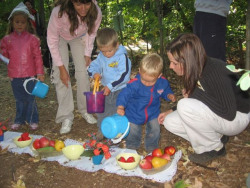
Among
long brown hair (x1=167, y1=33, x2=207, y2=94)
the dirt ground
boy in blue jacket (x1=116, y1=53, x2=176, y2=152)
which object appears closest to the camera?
long brown hair (x1=167, y1=33, x2=207, y2=94)

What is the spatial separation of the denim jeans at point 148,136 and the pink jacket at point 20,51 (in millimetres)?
1628

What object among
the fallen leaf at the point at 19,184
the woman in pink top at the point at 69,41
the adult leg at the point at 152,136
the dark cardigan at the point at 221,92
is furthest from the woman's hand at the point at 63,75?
the dark cardigan at the point at 221,92

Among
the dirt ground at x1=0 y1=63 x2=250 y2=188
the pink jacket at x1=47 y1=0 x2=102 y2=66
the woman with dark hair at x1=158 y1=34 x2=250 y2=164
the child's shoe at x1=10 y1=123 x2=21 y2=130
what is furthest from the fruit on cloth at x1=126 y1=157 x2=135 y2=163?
the child's shoe at x1=10 y1=123 x2=21 y2=130

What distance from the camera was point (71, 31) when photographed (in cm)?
336

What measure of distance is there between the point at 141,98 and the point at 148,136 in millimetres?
482

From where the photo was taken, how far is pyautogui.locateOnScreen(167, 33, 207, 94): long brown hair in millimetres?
2393

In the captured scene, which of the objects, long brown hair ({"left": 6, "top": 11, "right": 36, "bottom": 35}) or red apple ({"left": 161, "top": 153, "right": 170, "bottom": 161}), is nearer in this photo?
red apple ({"left": 161, "top": 153, "right": 170, "bottom": 161})

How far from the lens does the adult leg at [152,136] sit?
121 inches

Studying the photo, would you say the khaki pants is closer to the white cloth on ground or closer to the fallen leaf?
the white cloth on ground

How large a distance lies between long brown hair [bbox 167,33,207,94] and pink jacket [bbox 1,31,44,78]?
208cm

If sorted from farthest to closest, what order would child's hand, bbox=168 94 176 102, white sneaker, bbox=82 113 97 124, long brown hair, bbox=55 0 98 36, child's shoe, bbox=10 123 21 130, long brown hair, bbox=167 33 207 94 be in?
1. white sneaker, bbox=82 113 97 124
2. child's shoe, bbox=10 123 21 130
3. long brown hair, bbox=55 0 98 36
4. child's hand, bbox=168 94 176 102
5. long brown hair, bbox=167 33 207 94

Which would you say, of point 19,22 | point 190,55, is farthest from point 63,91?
point 190,55

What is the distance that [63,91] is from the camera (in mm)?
3658

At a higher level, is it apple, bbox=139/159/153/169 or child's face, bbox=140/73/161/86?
child's face, bbox=140/73/161/86
